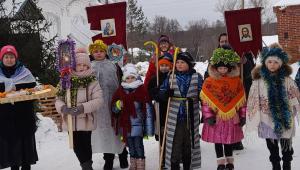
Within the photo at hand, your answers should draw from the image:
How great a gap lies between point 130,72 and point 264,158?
2.42 meters

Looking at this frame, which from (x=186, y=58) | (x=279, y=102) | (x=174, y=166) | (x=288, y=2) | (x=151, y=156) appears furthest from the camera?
(x=288, y=2)

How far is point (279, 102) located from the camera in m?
5.25

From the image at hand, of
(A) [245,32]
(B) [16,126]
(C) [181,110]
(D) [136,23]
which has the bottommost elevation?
(B) [16,126]

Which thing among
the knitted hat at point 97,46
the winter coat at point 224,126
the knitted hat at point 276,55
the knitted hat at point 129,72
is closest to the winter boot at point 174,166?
the winter coat at point 224,126

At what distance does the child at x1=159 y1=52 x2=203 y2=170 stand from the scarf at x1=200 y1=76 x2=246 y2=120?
25 cm

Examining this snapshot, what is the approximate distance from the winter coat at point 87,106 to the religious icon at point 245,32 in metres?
2.30

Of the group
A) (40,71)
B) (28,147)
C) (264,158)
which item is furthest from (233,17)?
(40,71)

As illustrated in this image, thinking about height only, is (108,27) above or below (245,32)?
above

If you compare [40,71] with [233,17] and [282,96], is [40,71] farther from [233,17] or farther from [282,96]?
[282,96]

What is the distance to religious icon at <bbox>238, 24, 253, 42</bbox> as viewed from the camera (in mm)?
6516

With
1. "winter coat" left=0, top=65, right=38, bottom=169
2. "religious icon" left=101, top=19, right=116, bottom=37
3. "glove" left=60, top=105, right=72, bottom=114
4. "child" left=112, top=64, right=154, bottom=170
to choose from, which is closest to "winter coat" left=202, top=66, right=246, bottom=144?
"child" left=112, top=64, right=154, bottom=170

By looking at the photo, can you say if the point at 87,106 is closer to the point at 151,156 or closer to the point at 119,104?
the point at 119,104

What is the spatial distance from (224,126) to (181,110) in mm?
580

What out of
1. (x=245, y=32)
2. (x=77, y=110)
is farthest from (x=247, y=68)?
(x=77, y=110)
